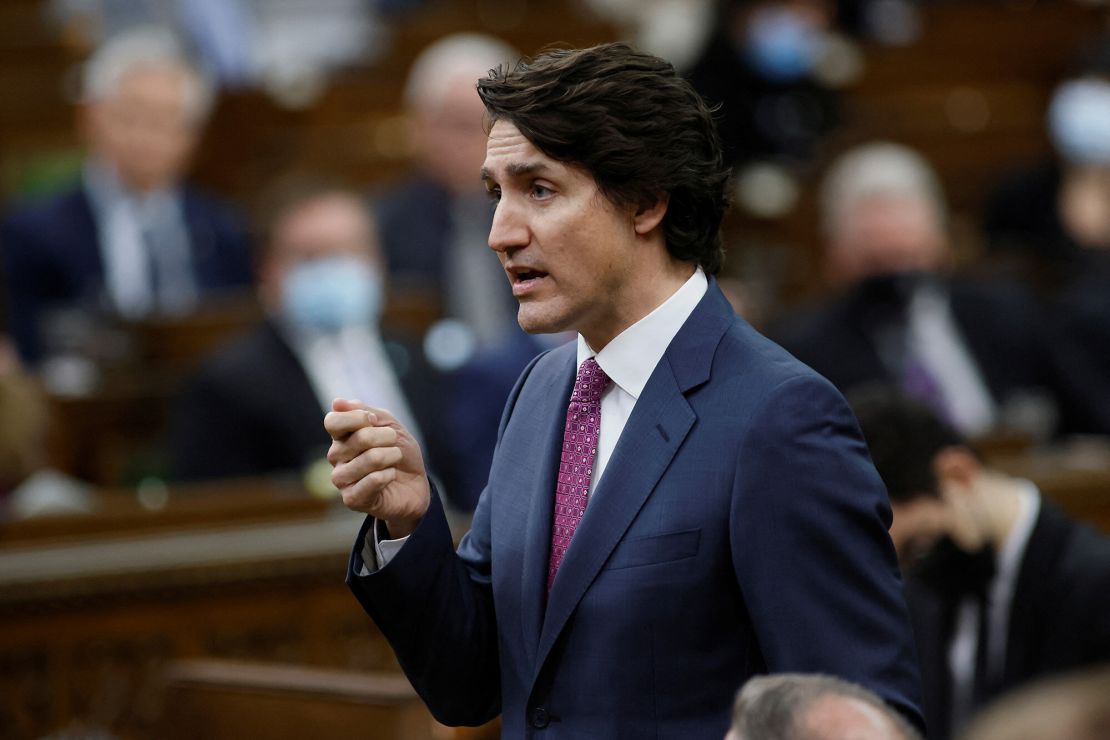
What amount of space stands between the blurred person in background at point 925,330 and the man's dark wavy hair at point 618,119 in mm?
3432

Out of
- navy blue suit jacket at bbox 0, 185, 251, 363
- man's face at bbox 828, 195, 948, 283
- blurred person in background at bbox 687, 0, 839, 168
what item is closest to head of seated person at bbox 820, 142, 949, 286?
man's face at bbox 828, 195, 948, 283

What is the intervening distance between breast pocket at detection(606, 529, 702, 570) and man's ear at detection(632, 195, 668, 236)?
0.34m

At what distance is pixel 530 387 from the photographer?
2121 mm

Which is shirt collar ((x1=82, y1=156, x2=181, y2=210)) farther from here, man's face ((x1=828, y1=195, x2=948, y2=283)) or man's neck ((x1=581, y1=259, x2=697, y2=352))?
man's neck ((x1=581, y1=259, x2=697, y2=352))

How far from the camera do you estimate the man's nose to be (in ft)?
6.20

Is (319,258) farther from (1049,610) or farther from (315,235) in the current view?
(1049,610)

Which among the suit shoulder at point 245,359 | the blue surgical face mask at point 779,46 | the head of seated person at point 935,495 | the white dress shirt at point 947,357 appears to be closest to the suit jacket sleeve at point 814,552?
the head of seated person at point 935,495

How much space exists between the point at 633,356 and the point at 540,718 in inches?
16.1

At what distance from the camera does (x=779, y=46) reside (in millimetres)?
7773

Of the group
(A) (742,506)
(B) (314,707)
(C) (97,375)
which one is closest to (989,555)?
(B) (314,707)

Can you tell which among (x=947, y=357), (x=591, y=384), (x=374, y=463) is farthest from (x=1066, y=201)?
(x=374, y=463)

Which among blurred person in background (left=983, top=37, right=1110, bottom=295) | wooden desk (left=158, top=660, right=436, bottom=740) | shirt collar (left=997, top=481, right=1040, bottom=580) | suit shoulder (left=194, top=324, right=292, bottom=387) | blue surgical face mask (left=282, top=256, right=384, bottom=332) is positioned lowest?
blurred person in background (left=983, top=37, right=1110, bottom=295)

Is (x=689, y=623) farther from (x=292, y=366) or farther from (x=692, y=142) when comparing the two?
(x=292, y=366)

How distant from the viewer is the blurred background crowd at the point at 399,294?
12.3ft
